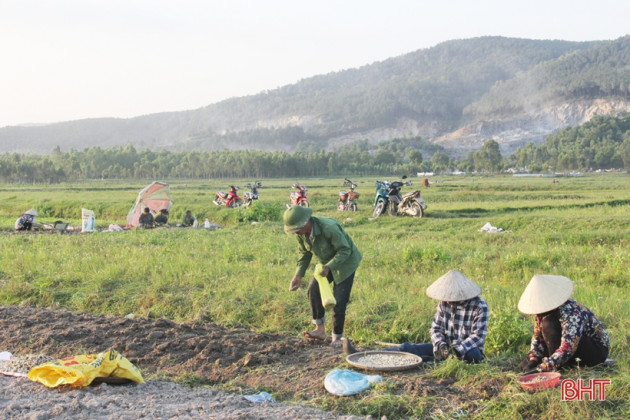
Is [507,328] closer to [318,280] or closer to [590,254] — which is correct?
[318,280]

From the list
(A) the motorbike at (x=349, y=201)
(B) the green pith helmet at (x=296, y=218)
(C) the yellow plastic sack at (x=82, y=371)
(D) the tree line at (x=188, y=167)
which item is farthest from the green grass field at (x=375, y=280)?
(D) the tree line at (x=188, y=167)

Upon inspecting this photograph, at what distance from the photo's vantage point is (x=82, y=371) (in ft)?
17.7

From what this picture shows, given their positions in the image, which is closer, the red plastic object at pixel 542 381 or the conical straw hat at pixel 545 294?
the red plastic object at pixel 542 381

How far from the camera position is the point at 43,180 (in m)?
79.2

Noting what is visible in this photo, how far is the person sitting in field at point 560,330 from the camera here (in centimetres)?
516

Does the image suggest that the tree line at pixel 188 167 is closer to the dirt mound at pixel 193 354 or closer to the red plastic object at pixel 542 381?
the dirt mound at pixel 193 354

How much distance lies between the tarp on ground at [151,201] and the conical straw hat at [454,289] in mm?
17365

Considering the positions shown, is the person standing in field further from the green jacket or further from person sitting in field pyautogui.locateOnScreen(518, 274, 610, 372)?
person sitting in field pyautogui.locateOnScreen(518, 274, 610, 372)

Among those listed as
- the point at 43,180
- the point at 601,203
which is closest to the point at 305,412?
the point at 601,203

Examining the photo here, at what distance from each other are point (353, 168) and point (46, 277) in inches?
3648

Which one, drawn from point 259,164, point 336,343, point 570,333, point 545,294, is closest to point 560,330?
point 570,333

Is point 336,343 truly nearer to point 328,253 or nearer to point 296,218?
point 328,253

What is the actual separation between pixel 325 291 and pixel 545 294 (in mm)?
2316

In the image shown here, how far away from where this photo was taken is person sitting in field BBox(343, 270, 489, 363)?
18.8ft
